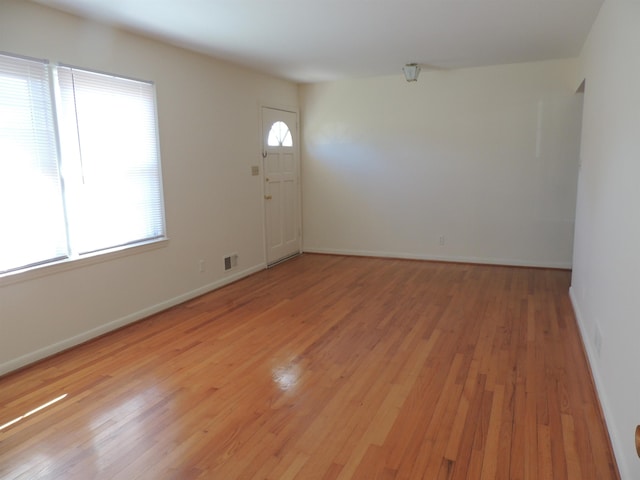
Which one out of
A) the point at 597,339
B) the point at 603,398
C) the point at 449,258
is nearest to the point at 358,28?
the point at 597,339

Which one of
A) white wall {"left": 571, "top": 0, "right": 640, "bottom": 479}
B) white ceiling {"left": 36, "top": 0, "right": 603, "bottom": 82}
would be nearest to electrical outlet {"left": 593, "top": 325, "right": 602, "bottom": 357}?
white wall {"left": 571, "top": 0, "right": 640, "bottom": 479}

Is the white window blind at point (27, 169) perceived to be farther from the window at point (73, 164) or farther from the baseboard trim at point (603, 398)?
the baseboard trim at point (603, 398)

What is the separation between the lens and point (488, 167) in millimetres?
5648

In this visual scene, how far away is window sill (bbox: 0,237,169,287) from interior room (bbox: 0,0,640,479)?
14 mm

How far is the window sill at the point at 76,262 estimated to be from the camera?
2.97m

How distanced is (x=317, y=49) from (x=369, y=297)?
2.49 m

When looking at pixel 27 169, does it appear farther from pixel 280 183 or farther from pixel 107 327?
pixel 280 183

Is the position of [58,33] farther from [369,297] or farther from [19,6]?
[369,297]

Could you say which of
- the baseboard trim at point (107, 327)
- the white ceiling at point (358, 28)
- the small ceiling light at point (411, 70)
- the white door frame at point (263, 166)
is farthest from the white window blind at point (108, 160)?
the small ceiling light at point (411, 70)

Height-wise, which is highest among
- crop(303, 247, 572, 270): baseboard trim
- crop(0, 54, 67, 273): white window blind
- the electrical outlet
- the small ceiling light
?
the small ceiling light

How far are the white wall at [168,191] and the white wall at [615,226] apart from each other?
3.43 m

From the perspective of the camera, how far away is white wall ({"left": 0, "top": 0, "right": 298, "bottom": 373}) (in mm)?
3039

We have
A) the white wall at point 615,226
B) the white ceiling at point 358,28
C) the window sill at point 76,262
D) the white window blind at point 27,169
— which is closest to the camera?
the white wall at point 615,226

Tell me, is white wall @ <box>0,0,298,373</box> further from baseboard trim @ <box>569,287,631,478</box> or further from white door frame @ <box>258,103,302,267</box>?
baseboard trim @ <box>569,287,631,478</box>
